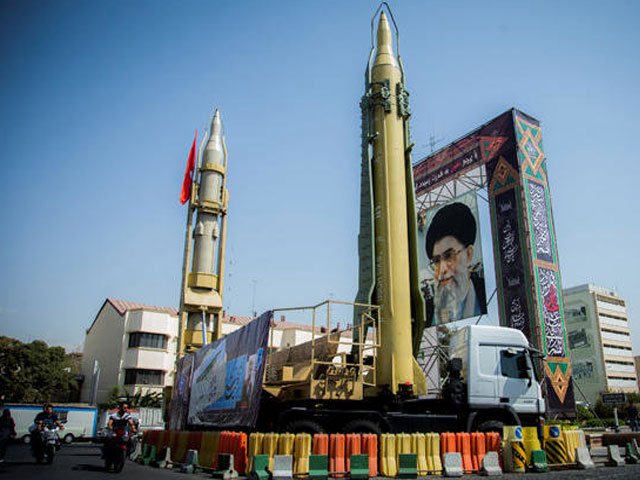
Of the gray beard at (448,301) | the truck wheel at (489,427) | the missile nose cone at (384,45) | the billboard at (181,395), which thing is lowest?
the truck wheel at (489,427)

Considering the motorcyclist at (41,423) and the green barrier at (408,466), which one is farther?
the motorcyclist at (41,423)

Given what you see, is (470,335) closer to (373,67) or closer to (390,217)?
(390,217)

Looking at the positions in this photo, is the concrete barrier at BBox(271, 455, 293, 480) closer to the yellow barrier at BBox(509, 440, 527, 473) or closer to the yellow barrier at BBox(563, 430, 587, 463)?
the yellow barrier at BBox(509, 440, 527, 473)

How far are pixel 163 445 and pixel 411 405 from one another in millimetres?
7230

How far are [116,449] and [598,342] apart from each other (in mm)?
87353

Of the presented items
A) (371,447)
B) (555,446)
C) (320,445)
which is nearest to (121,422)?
(320,445)

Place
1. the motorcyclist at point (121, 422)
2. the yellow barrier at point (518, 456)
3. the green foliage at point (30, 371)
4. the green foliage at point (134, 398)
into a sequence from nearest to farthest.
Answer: the yellow barrier at point (518, 456) → the motorcyclist at point (121, 422) → the green foliage at point (134, 398) → the green foliage at point (30, 371)

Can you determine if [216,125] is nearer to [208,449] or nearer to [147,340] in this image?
[208,449]

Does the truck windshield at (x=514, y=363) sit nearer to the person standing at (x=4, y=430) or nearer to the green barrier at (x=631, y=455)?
the green barrier at (x=631, y=455)

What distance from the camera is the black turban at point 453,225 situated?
36.8 metres

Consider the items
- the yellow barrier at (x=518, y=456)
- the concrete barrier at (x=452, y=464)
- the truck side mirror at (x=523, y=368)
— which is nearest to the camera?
the concrete barrier at (x=452, y=464)

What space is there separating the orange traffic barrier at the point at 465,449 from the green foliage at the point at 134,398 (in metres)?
33.8

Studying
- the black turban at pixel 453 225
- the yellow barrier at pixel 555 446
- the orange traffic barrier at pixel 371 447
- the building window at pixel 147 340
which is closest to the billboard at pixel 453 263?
the black turban at pixel 453 225

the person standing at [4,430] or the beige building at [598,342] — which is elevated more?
the beige building at [598,342]
